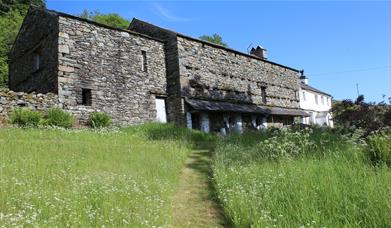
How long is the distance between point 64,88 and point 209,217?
42.5ft

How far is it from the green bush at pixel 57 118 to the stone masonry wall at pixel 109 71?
1.03 m

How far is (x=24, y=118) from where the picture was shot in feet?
50.1

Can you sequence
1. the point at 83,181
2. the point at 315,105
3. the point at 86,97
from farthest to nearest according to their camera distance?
the point at 315,105 < the point at 86,97 < the point at 83,181

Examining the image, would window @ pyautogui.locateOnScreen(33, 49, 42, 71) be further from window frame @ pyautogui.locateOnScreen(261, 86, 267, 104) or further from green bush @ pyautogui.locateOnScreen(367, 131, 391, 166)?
green bush @ pyautogui.locateOnScreen(367, 131, 391, 166)

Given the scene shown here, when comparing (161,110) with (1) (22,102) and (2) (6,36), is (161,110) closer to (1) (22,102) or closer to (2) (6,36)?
(1) (22,102)

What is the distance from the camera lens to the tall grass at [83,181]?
18.6 feet

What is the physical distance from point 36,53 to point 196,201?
1679 cm

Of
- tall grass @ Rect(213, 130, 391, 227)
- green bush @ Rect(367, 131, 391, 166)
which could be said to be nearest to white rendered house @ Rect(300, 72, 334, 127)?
green bush @ Rect(367, 131, 391, 166)

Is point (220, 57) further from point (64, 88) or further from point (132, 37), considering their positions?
point (64, 88)

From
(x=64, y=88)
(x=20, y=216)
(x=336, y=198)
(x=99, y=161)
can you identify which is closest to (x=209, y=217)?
(x=336, y=198)

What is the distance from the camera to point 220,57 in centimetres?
2589

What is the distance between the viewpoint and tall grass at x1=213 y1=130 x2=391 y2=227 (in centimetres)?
532

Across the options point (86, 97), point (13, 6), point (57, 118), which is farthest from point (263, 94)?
point (13, 6)

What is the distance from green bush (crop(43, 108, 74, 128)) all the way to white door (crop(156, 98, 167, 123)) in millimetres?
6091
